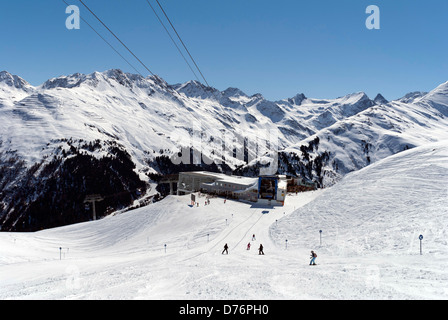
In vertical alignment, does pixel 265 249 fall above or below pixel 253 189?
below

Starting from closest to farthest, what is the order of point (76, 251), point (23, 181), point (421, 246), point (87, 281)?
point (87, 281)
point (421, 246)
point (76, 251)
point (23, 181)

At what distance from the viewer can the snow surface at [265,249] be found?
15513mm

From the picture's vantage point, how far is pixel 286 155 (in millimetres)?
198000

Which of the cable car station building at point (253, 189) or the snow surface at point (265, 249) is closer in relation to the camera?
the snow surface at point (265, 249)

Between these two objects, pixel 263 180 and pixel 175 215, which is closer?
pixel 175 215

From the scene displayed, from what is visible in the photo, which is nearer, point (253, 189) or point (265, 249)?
point (265, 249)

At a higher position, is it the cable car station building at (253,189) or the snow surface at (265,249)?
the cable car station building at (253,189)

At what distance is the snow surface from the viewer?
1551cm

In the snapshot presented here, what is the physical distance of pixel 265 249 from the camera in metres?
32.7

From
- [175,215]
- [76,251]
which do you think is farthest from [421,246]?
[76,251]

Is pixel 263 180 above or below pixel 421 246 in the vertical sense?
above
